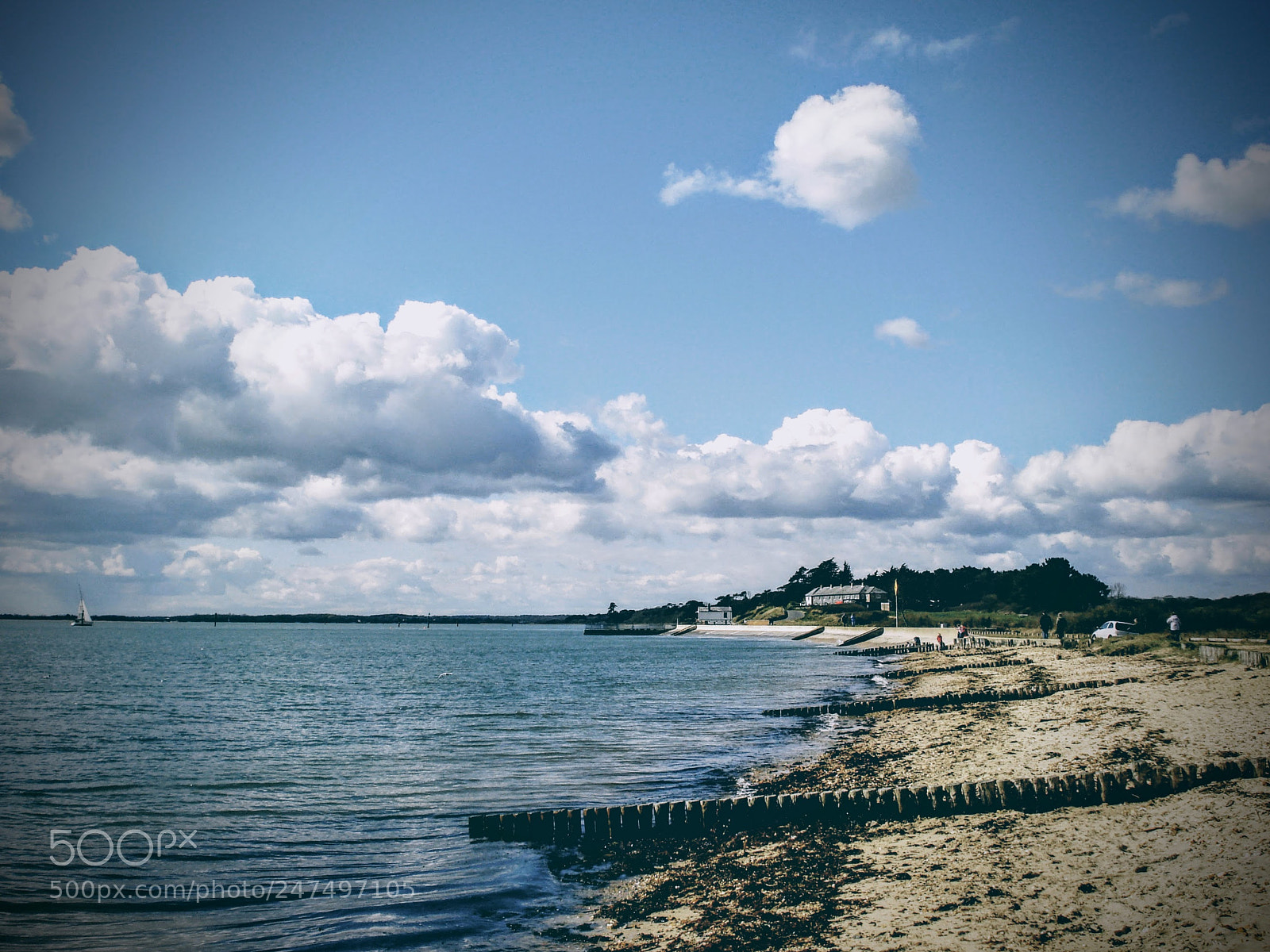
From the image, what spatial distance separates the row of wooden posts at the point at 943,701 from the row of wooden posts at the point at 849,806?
18.3 metres

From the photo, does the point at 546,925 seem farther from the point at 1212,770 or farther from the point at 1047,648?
the point at 1047,648

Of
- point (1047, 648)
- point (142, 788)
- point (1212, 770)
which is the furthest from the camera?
point (1047, 648)

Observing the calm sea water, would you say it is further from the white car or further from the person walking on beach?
the white car

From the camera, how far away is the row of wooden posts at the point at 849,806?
1416cm

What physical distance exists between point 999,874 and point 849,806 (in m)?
4.80

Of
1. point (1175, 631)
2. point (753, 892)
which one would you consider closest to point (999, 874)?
point (753, 892)

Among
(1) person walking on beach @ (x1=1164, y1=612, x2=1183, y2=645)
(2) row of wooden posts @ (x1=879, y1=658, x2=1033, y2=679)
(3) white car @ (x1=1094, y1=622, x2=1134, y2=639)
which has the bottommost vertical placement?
(2) row of wooden posts @ (x1=879, y1=658, x2=1033, y2=679)

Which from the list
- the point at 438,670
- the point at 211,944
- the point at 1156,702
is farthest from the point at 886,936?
the point at 438,670

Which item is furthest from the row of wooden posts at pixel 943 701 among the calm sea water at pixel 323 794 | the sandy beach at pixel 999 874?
the sandy beach at pixel 999 874

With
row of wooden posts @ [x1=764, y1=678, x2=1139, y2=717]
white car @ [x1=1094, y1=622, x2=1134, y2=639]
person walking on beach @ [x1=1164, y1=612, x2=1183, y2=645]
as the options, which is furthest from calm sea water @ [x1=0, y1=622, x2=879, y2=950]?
white car @ [x1=1094, y1=622, x2=1134, y2=639]

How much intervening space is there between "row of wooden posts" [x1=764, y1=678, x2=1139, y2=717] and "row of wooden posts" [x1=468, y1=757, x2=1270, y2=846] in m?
18.3

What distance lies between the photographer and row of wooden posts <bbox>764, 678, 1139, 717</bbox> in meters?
32.8

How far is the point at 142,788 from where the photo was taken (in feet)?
78.1

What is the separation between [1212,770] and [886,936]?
8.51 m
